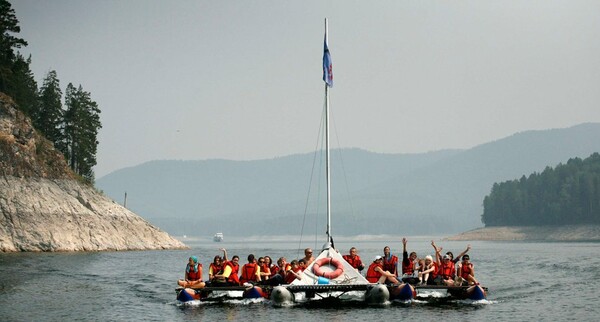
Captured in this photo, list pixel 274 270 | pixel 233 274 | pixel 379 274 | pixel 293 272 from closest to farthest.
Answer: pixel 293 272 → pixel 379 274 → pixel 233 274 → pixel 274 270

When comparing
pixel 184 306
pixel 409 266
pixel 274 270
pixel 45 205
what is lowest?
pixel 184 306

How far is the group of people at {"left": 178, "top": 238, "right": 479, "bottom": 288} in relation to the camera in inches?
1577

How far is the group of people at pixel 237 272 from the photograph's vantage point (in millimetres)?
40281

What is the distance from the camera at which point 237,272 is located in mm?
40250

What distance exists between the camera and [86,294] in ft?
157

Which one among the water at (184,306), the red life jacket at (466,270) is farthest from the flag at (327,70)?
the water at (184,306)

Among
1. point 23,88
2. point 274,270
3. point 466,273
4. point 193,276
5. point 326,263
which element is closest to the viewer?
point 326,263

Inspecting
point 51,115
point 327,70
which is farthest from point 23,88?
point 327,70

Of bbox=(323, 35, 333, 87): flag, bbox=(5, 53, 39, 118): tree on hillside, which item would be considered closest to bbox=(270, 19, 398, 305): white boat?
bbox=(323, 35, 333, 87): flag

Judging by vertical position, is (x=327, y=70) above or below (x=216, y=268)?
above

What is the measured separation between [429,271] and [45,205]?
56806 mm

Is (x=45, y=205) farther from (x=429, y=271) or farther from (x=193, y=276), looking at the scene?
(x=429, y=271)

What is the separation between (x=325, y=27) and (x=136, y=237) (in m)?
64.1

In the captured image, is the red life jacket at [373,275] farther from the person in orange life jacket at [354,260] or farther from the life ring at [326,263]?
the life ring at [326,263]
